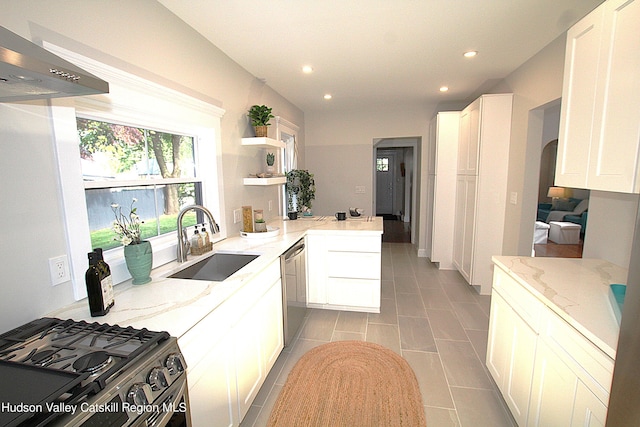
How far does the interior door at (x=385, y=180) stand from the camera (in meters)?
10.1

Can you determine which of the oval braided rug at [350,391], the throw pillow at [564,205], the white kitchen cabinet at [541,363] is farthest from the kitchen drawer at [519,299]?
the throw pillow at [564,205]

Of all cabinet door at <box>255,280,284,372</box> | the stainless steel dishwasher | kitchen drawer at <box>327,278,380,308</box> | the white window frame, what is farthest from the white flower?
kitchen drawer at <box>327,278,380,308</box>

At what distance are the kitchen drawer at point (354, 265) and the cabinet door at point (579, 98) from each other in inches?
67.3

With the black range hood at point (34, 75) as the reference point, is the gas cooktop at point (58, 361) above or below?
below

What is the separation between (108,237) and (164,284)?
0.46 metres

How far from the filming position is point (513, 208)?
3.32 metres

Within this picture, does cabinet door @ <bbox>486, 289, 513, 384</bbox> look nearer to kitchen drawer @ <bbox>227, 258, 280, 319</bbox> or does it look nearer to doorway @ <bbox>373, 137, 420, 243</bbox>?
kitchen drawer @ <bbox>227, 258, 280, 319</bbox>

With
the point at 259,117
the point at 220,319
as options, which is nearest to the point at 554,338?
the point at 220,319

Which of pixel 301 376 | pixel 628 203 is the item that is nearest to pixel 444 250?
pixel 628 203

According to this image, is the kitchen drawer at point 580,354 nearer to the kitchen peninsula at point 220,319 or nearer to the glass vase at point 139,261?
the kitchen peninsula at point 220,319

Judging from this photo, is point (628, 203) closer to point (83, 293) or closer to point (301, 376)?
point (301, 376)

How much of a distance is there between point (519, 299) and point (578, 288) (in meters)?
0.27

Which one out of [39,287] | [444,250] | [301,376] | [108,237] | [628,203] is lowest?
[301,376]

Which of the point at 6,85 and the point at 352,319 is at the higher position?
the point at 6,85
